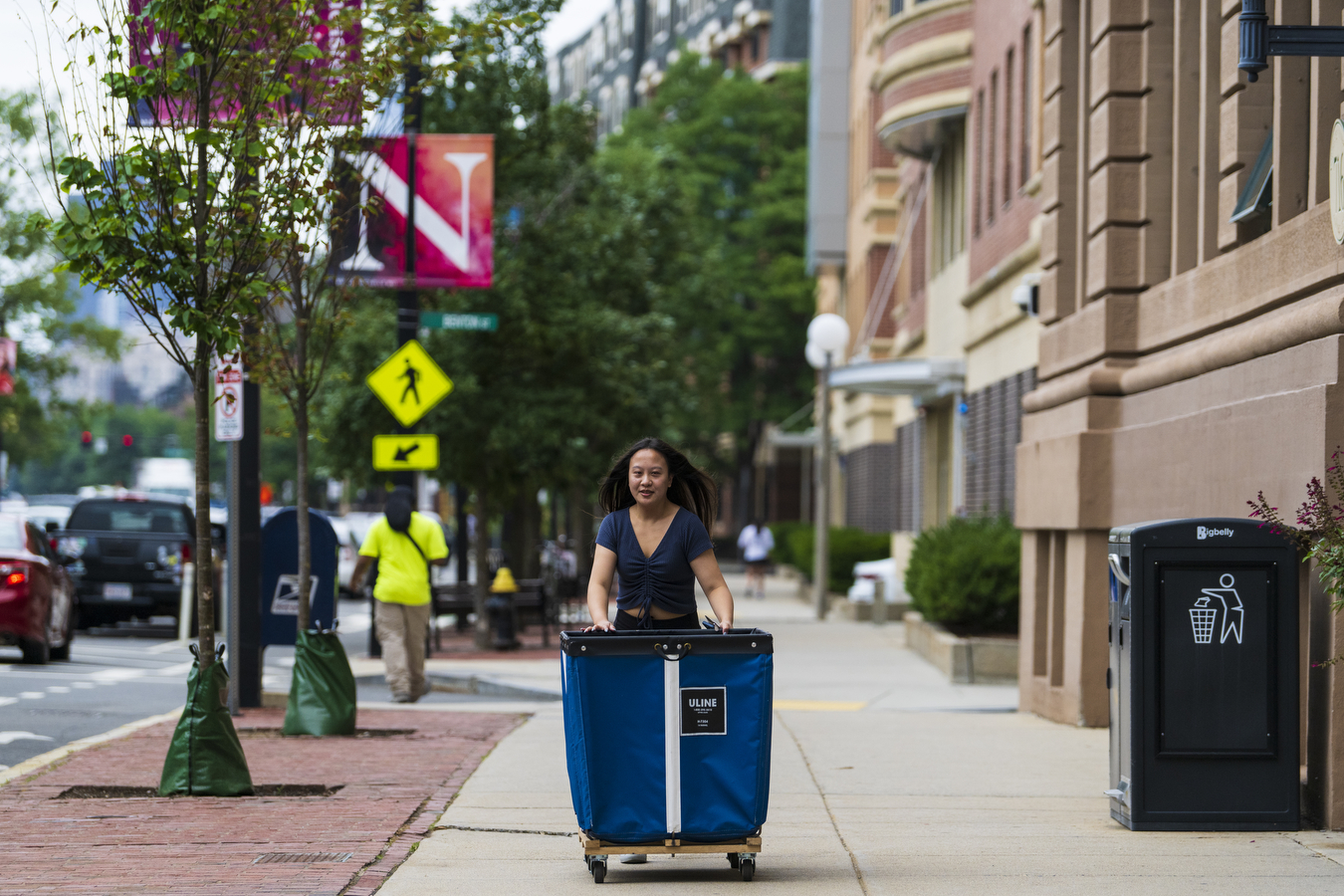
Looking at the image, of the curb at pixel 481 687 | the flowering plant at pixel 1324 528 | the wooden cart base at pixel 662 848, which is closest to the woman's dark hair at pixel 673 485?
the wooden cart base at pixel 662 848

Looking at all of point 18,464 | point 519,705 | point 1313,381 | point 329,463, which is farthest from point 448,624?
point 18,464

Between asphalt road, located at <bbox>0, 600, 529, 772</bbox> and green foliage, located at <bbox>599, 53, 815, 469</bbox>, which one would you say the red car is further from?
green foliage, located at <bbox>599, 53, 815, 469</bbox>

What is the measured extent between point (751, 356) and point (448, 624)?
1357 inches

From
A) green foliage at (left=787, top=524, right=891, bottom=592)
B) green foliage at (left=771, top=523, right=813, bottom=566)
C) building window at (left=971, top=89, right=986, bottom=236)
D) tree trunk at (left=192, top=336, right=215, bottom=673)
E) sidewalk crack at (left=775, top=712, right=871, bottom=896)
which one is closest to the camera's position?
sidewalk crack at (left=775, top=712, right=871, bottom=896)

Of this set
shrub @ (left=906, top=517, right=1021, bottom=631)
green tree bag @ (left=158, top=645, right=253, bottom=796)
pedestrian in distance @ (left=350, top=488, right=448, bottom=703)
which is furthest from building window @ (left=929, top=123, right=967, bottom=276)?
green tree bag @ (left=158, top=645, right=253, bottom=796)

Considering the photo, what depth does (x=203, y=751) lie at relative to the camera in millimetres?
9039

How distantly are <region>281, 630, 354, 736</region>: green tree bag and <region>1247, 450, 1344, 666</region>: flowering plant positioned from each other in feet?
19.8

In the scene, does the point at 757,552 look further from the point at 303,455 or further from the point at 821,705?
the point at 303,455

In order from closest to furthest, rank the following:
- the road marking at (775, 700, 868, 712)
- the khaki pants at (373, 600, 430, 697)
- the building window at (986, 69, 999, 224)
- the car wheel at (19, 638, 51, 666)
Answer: the road marking at (775, 700, 868, 712) → the khaki pants at (373, 600, 430, 697) → the car wheel at (19, 638, 51, 666) → the building window at (986, 69, 999, 224)

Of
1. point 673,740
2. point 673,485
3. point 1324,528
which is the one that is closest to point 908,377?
point 1324,528

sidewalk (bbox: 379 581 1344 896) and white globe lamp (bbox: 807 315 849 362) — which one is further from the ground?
white globe lamp (bbox: 807 315 849 362)

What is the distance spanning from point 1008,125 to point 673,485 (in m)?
14.6

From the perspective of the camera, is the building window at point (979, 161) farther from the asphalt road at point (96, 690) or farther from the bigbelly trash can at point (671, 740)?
the bigbelly trash can at point (671, 740)

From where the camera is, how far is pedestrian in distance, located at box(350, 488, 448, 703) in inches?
575
